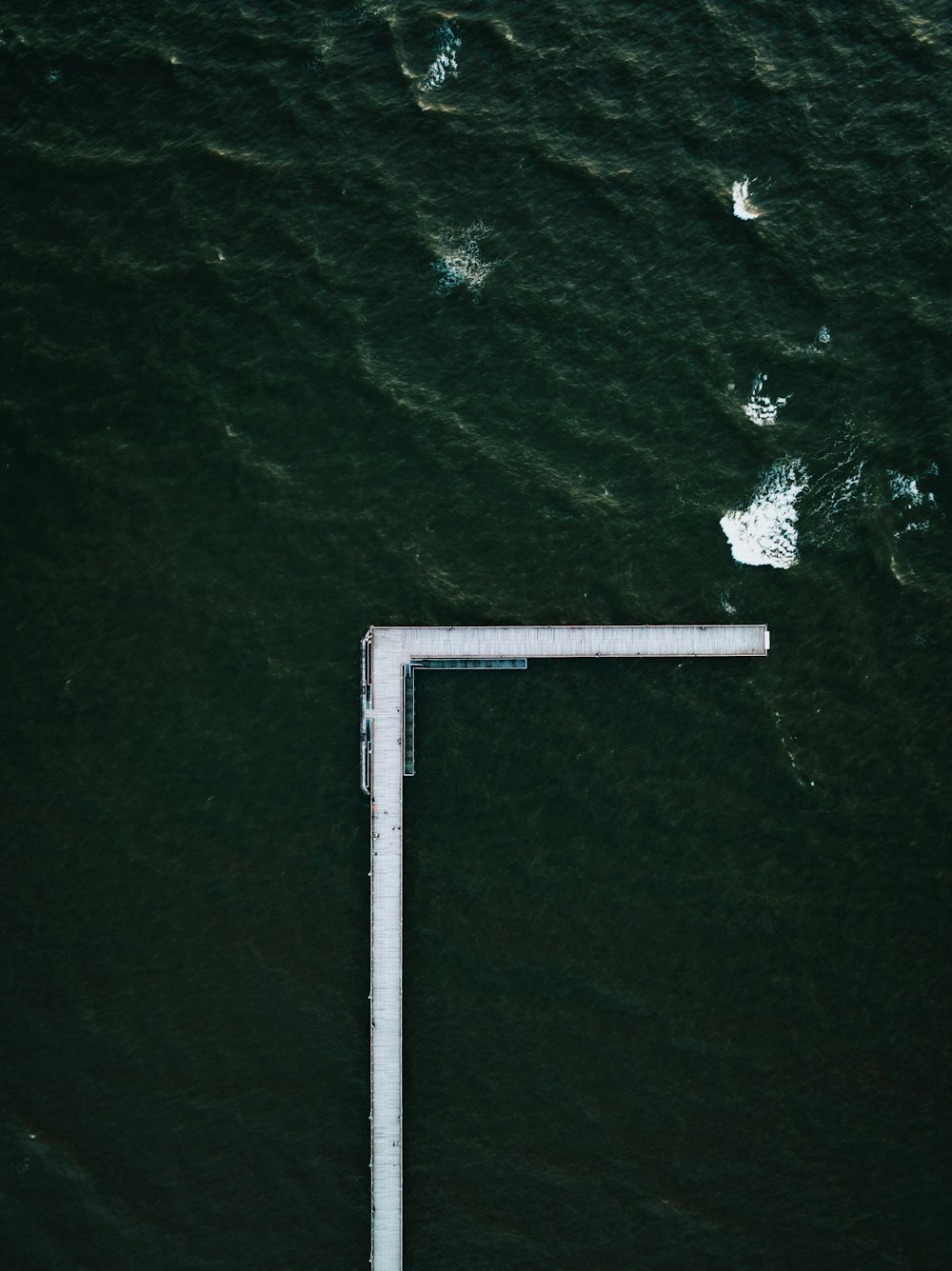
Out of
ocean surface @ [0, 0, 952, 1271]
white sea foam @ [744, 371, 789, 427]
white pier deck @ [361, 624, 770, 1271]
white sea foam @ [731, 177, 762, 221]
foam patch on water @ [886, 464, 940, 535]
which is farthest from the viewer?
white sea foam @ [731, 177, 762, 221]

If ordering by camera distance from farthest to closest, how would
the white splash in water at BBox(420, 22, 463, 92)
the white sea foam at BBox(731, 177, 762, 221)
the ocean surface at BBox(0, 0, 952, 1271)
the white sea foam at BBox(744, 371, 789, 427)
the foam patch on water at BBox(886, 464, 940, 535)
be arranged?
the white splash in water at BBox(420, 22, 463, 92)
the white sea foam at BBox(731, 177, 762, 221)
the white sea foam at BBox(744, 371, 789, 427)
the foam patch on water at BBox(886, 464, 940, 535)
the ocean surface at BBox(0, 0, 952, 1271)


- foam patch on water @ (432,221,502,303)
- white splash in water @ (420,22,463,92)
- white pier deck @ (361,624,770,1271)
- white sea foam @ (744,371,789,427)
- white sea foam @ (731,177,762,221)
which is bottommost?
white pier deck @ (361,624,770,1271)

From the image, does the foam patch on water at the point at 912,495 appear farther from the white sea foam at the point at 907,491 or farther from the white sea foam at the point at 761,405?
the white sea foam at the point at 761,405

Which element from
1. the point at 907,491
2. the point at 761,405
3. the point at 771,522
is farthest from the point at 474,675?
the point at 907,491

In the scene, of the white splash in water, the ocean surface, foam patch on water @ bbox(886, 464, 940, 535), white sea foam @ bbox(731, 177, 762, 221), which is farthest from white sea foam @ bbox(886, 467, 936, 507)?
the white splash in water

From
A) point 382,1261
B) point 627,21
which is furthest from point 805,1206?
point 627,21

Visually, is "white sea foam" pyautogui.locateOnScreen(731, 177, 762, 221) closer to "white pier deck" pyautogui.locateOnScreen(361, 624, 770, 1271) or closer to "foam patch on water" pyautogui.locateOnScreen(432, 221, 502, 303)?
"foam patch on water" pyautogui.locateOnScreen(432, 221, 502, 303)
